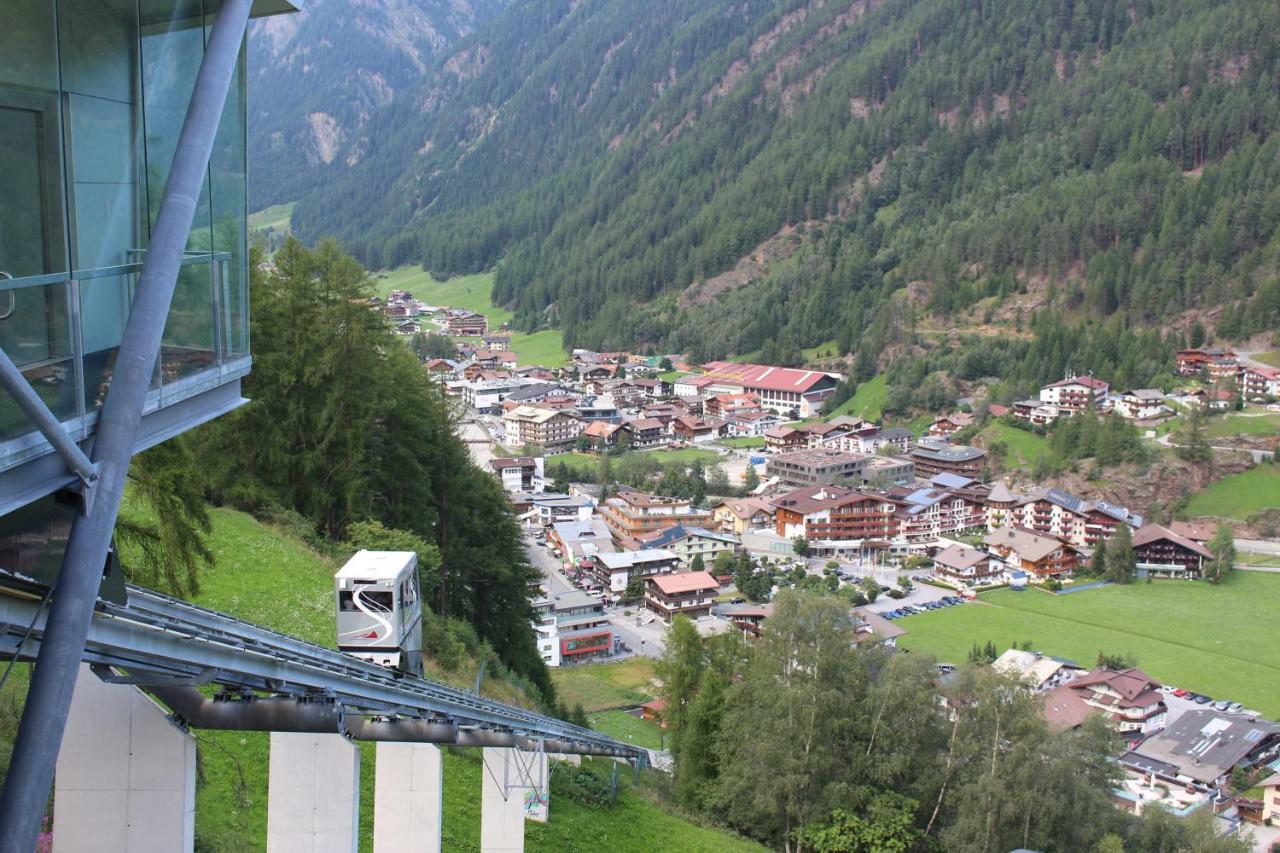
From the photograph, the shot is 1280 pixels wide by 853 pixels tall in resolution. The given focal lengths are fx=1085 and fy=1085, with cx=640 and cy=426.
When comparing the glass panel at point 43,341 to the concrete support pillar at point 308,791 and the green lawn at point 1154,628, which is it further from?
the green lawn at point 1154,628

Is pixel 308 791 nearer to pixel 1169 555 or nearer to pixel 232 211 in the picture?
pixel 232 211

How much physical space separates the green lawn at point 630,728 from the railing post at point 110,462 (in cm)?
2517

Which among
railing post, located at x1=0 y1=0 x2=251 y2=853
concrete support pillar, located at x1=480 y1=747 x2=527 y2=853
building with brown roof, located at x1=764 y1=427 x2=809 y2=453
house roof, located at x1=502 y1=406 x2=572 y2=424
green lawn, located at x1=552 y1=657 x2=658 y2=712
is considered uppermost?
railing post, located at x1=0 y1=0 x2=251 y2=853

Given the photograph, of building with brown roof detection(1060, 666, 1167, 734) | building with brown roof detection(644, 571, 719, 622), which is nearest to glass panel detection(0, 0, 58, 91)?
building with brown roof detection(1060, 666, 1167, 734)

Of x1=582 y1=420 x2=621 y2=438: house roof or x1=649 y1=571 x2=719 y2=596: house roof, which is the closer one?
x1=649 y1=571 x2=719 y2=596: house roof

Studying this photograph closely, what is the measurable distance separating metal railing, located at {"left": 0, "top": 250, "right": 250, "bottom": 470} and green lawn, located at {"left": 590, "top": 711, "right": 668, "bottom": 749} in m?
24.3

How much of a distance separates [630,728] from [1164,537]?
3262 centimetres

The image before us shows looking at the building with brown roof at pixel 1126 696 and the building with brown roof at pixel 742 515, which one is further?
the building with brown roof at pixel 742 515

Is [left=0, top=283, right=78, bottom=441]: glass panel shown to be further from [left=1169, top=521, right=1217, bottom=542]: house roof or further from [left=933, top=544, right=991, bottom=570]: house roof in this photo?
[left=1169, top=521, right=1217, bottom=542]: house roof

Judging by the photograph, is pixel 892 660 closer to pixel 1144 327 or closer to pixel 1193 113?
pixel 1144 327

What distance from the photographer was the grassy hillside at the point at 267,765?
780 centimetres

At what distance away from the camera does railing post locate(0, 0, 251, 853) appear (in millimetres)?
2467

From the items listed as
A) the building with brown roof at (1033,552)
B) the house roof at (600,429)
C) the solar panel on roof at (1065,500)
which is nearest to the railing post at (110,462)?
the building with brown roof at (1033,552)

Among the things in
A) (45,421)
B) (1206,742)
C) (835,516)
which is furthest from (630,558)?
(45,421)
